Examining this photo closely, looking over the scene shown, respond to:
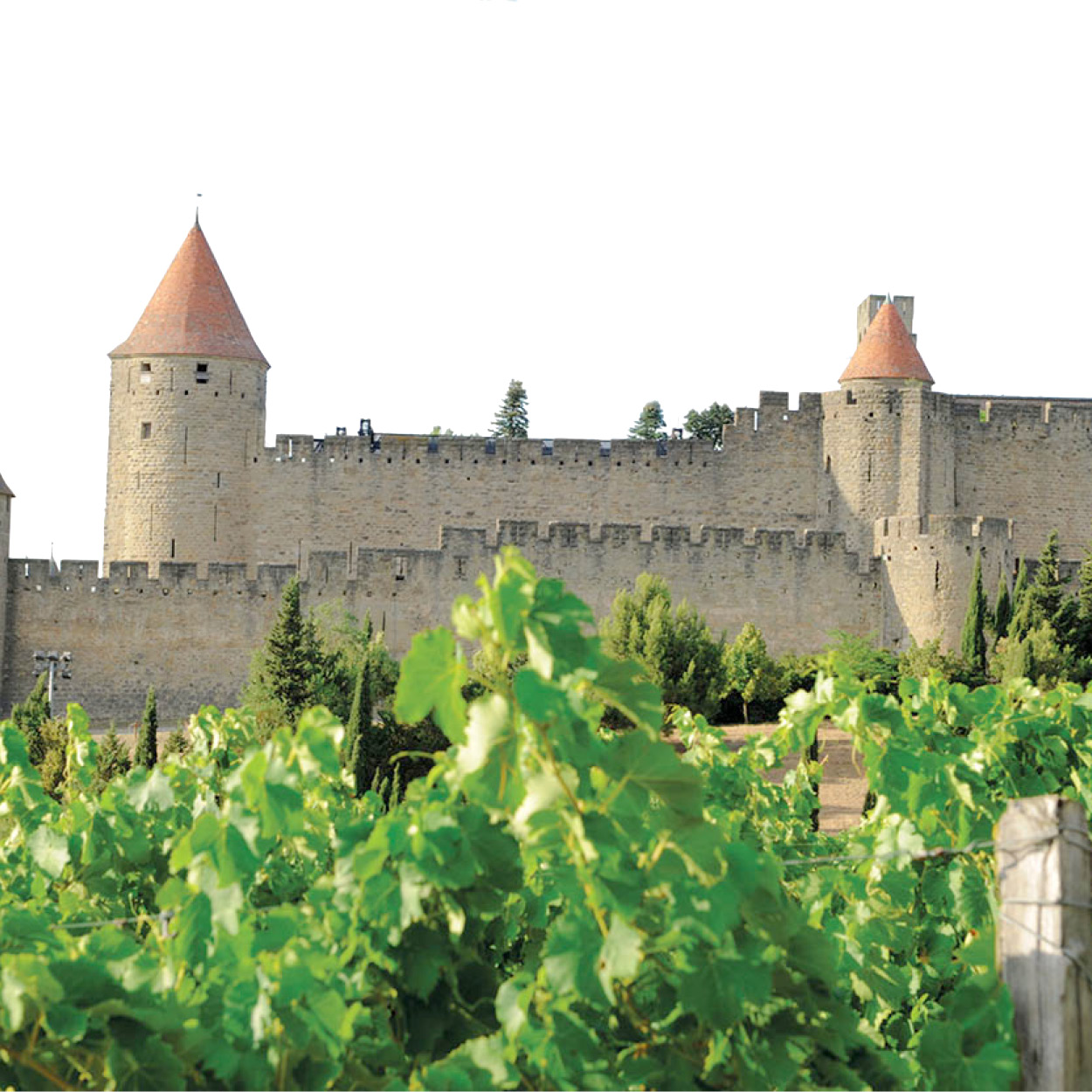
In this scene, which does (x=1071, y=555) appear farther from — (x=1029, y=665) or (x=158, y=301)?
(x=158, y=301)

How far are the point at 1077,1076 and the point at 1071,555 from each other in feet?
96.7

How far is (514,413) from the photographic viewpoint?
173 feet

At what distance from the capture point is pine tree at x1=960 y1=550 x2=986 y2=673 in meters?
26.2

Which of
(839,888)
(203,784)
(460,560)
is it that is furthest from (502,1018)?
(460,560)

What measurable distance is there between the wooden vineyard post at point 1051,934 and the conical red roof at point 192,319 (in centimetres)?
2739

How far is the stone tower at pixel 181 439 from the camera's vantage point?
98.3 ft

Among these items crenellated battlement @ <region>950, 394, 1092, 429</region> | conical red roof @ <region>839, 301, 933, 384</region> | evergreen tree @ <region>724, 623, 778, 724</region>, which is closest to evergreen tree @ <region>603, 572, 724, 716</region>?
evergreen tree @ <region>724, 623, 778, 724</region>

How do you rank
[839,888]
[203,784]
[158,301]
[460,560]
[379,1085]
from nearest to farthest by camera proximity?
[379,1085] → [839,888] → [203,784] → [460,560] → [158,301]

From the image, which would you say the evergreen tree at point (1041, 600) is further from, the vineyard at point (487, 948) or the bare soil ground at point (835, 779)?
the vineyard at point (487, 948)

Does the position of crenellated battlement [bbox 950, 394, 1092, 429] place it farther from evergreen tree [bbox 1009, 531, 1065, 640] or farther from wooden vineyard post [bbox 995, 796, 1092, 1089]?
wooden vineyard post [bbox 995, 796, 1092, 1089]

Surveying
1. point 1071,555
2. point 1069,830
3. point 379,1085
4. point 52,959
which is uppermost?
point 1071,555

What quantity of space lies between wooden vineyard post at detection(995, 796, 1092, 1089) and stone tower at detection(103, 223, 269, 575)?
27089 millimetres

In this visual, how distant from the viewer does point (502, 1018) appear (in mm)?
3699

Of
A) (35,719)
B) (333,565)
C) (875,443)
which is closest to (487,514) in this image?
(333,565)
